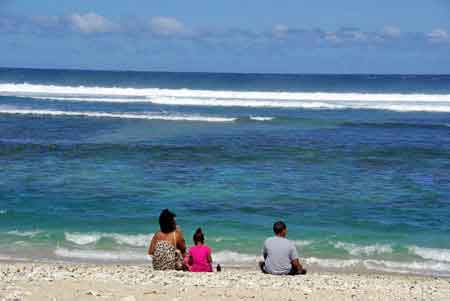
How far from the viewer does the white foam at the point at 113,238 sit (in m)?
12.5

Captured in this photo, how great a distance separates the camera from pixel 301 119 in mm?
34969

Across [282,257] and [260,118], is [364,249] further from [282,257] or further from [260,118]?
[260,118]

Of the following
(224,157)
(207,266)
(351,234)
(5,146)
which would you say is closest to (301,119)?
(224,157)

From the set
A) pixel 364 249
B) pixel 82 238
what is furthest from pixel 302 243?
pixel 82 238

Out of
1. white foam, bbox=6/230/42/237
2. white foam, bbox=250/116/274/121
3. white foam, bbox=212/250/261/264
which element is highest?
white foam, bbox=250/116/274/121

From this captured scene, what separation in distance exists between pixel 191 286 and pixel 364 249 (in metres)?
4.66

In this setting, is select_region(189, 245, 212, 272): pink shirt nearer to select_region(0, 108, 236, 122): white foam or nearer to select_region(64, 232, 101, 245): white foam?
select_region(64, 232, 101, 245): white foam

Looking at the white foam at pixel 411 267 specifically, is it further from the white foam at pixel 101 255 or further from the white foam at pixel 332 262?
the white foam at pixel 101 255

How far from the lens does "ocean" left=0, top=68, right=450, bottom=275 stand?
12.2 meters

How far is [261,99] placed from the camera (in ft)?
178

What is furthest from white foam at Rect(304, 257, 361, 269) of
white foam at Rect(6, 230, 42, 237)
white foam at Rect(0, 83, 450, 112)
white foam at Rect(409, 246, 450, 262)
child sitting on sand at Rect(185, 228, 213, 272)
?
white foam at Rect(0, 83, 450, 112)

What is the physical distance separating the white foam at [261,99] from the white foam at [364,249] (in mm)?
31205

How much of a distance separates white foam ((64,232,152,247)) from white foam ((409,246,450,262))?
15.9 feet

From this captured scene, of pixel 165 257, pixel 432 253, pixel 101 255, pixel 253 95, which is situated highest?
pixel 253 95
